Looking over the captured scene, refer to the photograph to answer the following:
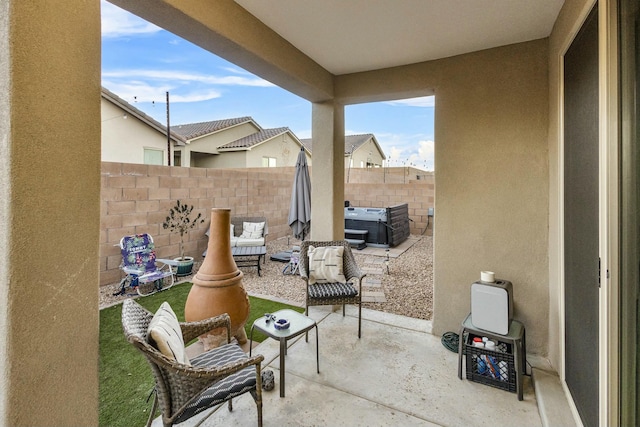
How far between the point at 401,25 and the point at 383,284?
12.4 ft

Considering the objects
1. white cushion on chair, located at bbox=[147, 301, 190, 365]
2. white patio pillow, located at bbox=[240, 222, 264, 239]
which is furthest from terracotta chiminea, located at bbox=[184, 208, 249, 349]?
white patio pillow, located at bbox=[240, 222, 264, 239]

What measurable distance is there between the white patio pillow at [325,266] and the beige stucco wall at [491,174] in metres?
1.05

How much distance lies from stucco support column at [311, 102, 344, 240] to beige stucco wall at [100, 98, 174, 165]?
7450mm

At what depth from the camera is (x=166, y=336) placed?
5.32ft

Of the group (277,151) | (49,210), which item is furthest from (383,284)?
(277,151)

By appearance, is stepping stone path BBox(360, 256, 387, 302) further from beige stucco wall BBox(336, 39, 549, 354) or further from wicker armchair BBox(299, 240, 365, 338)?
beige stucco wall BBox(336, 39, 549, 354)

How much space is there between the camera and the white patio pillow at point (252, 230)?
20.6 feet

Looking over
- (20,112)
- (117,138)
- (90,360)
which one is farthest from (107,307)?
(117,138)

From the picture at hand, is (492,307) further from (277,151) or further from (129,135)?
(277,151)

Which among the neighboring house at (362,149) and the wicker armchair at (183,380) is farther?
the neighboring house at (362,149)

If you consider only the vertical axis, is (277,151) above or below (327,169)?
above

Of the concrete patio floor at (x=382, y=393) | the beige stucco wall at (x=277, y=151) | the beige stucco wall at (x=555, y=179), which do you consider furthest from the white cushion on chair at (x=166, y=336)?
the beige stucco wall at (x=277, y=151)

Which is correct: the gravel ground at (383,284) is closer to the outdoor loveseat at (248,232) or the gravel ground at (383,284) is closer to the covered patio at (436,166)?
the outdoor loveseat at (248,232)

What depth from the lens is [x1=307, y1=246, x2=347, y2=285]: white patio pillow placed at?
345cm
